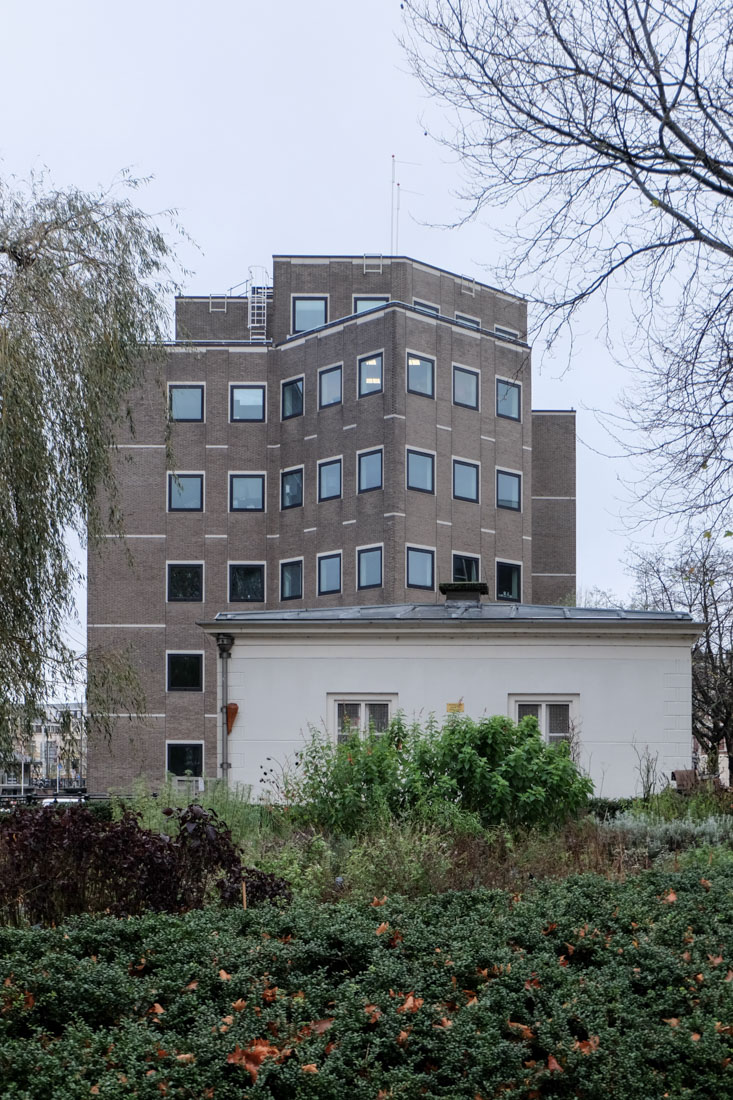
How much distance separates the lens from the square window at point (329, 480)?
40.9 metres

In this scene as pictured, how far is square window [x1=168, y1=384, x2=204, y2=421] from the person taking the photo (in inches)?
1697

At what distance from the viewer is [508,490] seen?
140ft

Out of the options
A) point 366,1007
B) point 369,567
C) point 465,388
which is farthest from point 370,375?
point 366,1007

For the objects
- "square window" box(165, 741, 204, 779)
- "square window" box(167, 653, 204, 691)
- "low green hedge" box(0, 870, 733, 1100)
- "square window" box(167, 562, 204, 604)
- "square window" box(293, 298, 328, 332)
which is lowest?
"square window" box(165, 741, 204, 779)

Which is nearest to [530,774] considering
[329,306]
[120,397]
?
[120,397]

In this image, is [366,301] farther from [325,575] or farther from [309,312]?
[325,575]

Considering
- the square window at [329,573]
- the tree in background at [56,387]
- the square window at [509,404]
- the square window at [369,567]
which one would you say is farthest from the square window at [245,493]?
the tree in background at [56,387]

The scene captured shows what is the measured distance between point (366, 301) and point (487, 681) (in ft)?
96.5

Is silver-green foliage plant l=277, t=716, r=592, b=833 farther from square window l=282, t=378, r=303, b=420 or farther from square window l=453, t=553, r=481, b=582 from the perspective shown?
square window l=282, t=378, r=303, b=420

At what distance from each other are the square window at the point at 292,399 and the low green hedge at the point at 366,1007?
37054mm

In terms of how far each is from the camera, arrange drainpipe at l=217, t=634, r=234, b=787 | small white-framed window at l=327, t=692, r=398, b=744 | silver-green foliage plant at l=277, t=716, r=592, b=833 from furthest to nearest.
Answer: small white-framed window at l=327, t=692, r=398, b=744 → drainpipe at l=217, t=634, r=234, b=787 → silver-green foliage plant at l=277, t=716, r=592, b=833

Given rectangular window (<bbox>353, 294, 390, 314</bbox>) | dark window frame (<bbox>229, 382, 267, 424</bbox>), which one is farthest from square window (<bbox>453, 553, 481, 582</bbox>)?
rectangular window (<bbox>353, 294, 390, 314</bbox>)

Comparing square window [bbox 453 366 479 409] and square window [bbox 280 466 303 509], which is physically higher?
square window [bbox 453 366 479 409]

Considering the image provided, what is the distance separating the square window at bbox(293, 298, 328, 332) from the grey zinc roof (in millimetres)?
24976
